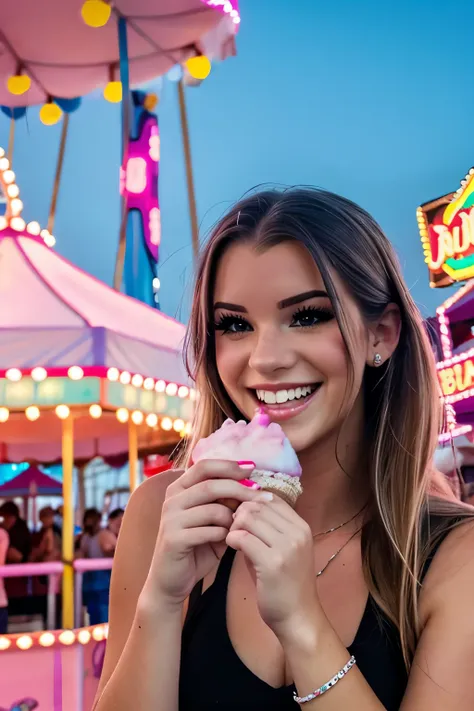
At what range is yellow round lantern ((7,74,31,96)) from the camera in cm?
1116

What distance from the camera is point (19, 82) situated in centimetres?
1118

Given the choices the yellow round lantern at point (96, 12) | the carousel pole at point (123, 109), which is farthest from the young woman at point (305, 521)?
the yellow round lantern at point (96, 12)

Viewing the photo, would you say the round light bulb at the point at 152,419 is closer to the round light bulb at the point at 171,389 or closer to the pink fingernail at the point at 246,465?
the round light bulb at the point at 171,389

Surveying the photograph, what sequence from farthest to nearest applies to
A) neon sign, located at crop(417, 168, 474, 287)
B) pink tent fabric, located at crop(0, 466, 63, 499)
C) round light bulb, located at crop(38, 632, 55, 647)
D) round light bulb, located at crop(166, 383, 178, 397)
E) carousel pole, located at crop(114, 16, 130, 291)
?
neon sign, located at crop(417, 168, 474, 287)
pink tent fabric, located at crop(0, 466, 63, 499)
carousel pole, located at crop(114, 16, 130, 291)
round light bulb, located at crop(166, 383, 178, 397)
round light bulb, located at crop(38, 632, 55, 647)

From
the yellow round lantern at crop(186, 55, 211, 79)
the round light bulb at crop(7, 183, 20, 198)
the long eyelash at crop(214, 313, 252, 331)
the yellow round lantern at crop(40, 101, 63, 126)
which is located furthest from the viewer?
the yellow round lantern at crop(40, 101, 63, 126)

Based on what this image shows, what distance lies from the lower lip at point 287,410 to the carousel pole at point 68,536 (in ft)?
16.8

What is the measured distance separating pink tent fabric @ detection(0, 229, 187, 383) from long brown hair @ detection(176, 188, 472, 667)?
431 cm

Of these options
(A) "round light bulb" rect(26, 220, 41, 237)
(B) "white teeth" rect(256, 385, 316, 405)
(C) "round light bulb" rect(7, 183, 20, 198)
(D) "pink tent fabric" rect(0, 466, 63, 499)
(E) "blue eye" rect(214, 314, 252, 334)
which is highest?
(C) "round light bulb" rect(7, 183, 20, 198)

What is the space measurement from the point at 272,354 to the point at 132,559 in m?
0.59

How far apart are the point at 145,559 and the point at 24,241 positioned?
19.5 feet

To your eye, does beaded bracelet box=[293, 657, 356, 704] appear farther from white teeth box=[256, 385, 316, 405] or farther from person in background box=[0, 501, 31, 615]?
person in background box=[0, 501, 31, 615]

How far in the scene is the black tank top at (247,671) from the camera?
1.41 metres

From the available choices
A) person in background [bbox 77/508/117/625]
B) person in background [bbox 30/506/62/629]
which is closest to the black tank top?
person in background [bbox 77/508/117/625]

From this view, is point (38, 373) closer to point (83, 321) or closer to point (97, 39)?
point (83, 321)
